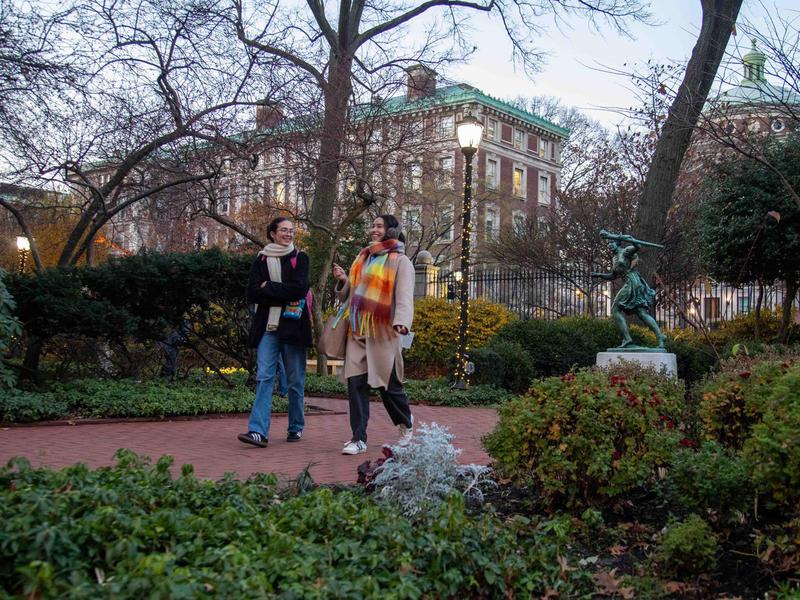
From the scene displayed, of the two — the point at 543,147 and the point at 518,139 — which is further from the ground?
the point at 543,147

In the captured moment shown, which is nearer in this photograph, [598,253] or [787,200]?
[787,200]

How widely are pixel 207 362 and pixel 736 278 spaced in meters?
11.5

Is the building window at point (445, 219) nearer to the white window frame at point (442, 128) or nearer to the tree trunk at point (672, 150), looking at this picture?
the white window frame at point (442, 128)

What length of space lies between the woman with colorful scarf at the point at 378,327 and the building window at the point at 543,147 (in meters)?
50.5

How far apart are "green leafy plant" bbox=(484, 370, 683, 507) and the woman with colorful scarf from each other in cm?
198

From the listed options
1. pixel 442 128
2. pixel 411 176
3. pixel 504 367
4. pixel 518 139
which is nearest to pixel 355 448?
pixel 504 367

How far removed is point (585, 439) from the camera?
4074 millimetres

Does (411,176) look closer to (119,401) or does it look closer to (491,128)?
(119,401)

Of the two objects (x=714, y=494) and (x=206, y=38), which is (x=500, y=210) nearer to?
(x=206, y=38)

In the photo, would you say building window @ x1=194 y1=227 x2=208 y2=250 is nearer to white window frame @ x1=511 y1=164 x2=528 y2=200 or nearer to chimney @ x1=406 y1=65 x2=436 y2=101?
chimney @ x1=406 y1=65 x2=436 y2=101

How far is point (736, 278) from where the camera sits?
54.6ft

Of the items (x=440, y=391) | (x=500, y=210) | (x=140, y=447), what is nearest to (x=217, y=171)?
(x=440, y=391)

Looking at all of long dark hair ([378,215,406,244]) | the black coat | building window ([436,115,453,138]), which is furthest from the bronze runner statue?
building window ([436,115,453,138])

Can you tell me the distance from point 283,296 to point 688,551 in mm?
4159
